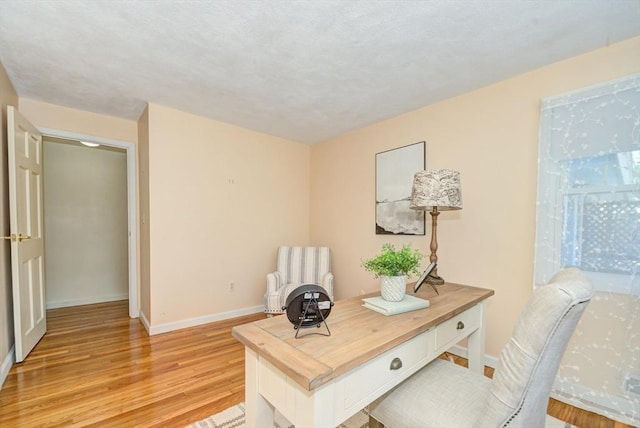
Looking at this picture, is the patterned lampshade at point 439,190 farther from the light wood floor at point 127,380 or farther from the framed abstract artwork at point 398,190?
the light wood floor at point 127,380

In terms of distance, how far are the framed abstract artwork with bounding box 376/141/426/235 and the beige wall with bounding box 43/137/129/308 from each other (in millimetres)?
3739

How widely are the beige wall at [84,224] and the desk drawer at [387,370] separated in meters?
4.53

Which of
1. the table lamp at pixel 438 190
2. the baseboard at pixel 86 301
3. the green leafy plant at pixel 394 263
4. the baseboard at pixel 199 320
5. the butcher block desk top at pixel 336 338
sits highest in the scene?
the table lamp at pixel 438 190

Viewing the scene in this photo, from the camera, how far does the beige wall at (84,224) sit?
12.4 ft

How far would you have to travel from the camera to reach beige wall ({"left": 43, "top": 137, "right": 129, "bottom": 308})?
12.4ft

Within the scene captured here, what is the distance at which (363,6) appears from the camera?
1.48 meters

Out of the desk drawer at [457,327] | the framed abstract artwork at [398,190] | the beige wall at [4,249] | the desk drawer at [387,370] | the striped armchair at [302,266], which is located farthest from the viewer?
the striped armchair at [302,266]

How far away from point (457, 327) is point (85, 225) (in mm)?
4832

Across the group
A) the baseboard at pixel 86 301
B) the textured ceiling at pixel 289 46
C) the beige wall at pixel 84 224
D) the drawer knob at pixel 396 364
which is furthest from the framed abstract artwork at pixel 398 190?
the baseboard at pixel 86 301

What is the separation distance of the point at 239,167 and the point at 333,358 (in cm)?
296

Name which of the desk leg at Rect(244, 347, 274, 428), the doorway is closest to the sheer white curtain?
the desk leg at Rect(244, 347, 274, 428)

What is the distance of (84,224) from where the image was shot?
3.98 metres

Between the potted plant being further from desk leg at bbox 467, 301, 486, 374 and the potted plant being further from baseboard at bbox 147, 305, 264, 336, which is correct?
baseboard at bbox 147, 305, 264, 336

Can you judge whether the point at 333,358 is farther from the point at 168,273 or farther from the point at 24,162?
the point at 24,162
